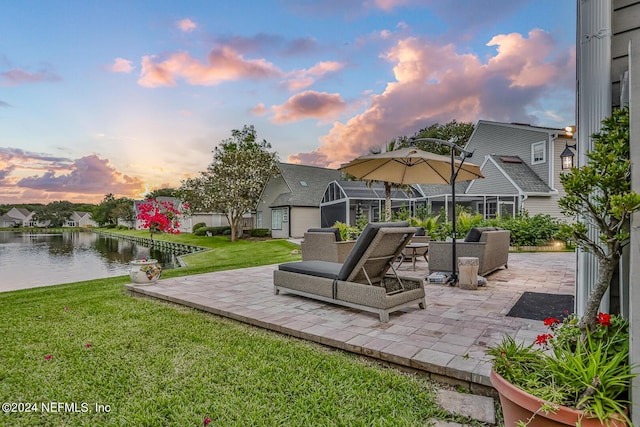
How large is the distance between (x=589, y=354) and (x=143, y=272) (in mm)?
6431

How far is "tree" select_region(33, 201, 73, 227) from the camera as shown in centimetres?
7417

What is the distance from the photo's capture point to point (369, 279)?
13.9 ft

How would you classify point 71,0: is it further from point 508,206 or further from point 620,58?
point 508,206

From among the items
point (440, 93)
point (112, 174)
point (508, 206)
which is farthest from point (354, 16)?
point (112, 174)

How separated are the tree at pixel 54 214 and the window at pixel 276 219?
74.9 m

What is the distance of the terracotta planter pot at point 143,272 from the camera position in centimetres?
613

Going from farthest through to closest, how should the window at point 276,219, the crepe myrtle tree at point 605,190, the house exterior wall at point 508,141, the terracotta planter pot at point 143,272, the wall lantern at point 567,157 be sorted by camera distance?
the window at point 276,219 → the house exterior wall at point 508,141 → the wall lantern at point 567,157 → the terracotta planter pot at point 143,272 → the crepe myrtle tree at point 605,190

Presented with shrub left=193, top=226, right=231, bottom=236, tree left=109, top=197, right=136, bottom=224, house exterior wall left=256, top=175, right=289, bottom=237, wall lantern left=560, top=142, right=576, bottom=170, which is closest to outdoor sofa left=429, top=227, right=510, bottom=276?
wall lantern left=560, top=142, right=576, bottom=170

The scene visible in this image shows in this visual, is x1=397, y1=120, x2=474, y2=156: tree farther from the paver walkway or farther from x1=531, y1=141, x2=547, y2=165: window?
the paver walkway

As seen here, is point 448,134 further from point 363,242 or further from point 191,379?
point 191,379

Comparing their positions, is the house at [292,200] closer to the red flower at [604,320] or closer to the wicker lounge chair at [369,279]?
the wicker lounge chair at [369,279]

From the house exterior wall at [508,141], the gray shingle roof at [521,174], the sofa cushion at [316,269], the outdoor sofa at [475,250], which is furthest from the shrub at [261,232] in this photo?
the sofa cushion at [316,269]

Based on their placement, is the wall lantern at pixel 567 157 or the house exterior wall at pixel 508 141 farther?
the house exterior wall at pixel 508 141

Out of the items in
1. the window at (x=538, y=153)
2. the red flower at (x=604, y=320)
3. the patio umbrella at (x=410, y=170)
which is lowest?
the red flower at (x=604, y=320)
